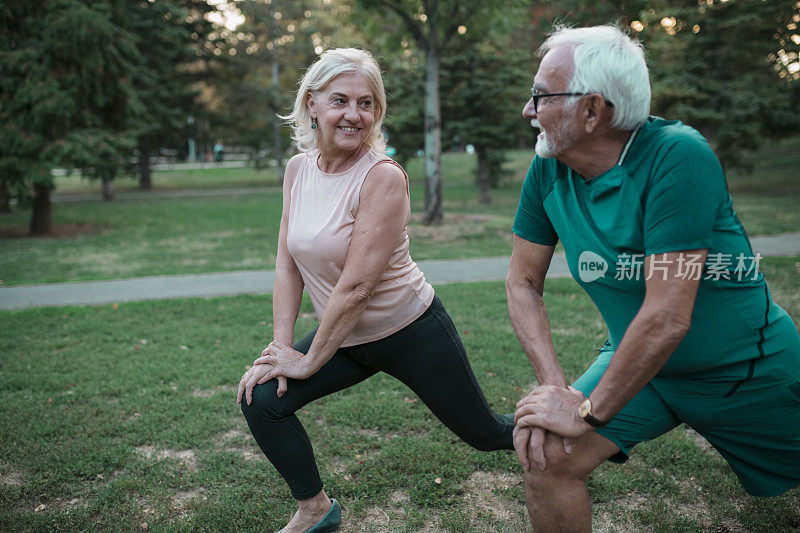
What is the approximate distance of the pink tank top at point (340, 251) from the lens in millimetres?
2643

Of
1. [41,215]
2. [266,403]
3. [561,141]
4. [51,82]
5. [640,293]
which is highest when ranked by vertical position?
[51,82]

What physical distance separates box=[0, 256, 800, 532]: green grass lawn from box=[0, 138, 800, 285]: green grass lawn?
470 centimetres

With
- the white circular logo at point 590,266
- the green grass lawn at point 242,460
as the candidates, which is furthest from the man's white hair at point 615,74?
the green grass lawn at point 242,460

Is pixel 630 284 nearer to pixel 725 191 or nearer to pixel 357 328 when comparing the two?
pixel 725 191

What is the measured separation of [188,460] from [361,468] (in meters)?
1.06

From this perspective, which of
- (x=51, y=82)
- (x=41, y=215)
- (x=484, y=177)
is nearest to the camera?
(x=51, y=82)

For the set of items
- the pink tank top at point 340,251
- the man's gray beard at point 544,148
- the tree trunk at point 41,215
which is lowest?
the tree trunk at point 41,215

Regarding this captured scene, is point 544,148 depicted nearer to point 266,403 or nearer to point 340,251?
point 340,251

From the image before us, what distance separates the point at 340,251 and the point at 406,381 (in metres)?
0.72

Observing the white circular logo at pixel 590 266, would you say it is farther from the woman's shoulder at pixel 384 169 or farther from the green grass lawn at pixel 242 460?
the green grass lawn at pixel 242 460

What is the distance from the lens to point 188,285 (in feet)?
28.1

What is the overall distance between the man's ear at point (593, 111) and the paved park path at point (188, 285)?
6244mm

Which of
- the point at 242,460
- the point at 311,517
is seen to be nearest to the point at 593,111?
the point at 311,517

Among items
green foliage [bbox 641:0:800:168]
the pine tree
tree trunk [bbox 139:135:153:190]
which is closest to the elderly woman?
the pine tree
